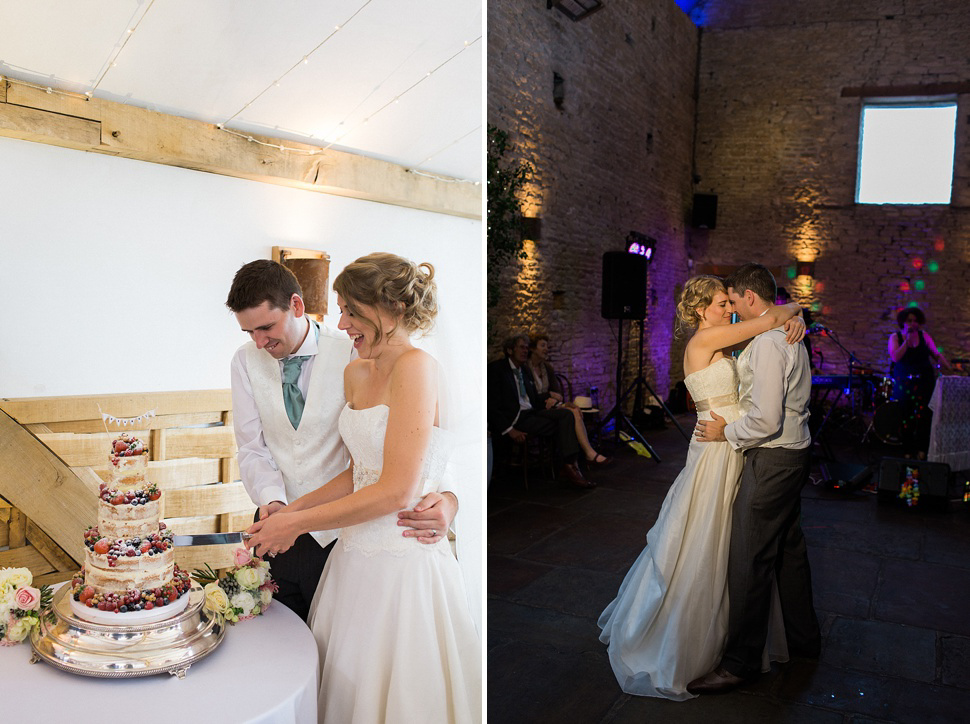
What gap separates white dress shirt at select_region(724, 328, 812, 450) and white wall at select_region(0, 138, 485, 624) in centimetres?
115

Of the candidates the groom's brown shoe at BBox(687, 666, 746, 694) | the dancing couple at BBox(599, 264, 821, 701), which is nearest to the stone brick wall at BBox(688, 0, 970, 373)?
the dancing couple at BBox(599, 264, 821, 701)

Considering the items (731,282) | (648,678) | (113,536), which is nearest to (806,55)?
(731,282)

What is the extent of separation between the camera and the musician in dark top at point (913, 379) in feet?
18.8

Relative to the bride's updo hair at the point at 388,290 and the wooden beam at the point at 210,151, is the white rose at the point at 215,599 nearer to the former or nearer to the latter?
the bride's updo hair at the point at 388,290

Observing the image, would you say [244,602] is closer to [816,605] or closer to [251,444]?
[251,444]

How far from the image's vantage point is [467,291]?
1864mm

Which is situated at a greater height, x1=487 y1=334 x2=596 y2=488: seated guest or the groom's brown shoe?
x1=487 y1=334 x2=596 y2=488: seated guest

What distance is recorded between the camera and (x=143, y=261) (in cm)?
193

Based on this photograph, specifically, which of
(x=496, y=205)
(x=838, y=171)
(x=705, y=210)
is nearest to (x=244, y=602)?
(x=496, y=205)

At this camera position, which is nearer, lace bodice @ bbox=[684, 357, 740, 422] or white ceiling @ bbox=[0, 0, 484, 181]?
white ceiling @ bbox=[0, 0, 484, 181]

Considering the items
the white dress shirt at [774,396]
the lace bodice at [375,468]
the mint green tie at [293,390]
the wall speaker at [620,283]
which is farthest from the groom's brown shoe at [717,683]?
the wall speaker at [620,283]

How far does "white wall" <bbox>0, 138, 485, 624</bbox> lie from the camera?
180 centimetres

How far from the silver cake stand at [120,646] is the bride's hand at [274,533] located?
20cm

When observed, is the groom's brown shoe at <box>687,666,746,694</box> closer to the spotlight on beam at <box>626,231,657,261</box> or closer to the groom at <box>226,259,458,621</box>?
the groom at <box>226,259,458,621</box>
